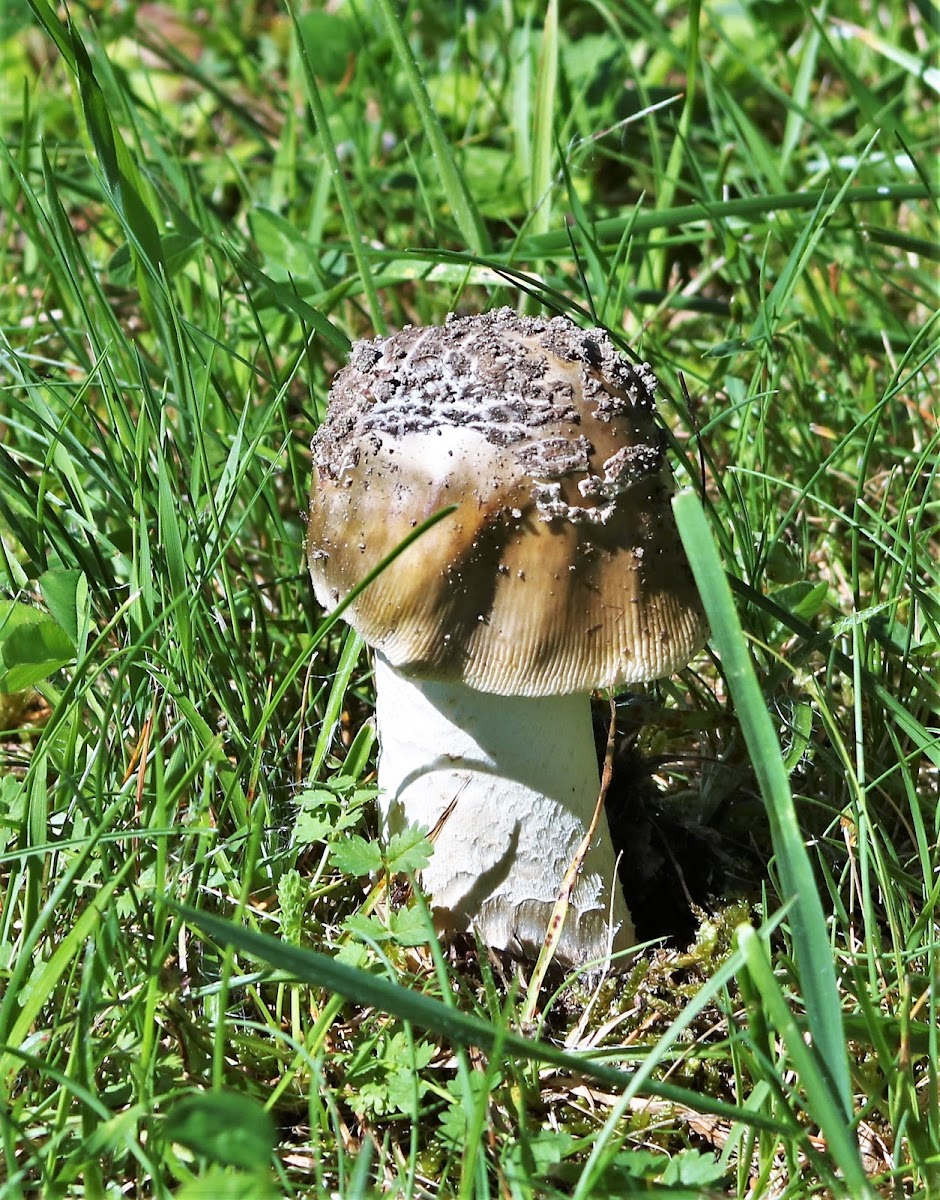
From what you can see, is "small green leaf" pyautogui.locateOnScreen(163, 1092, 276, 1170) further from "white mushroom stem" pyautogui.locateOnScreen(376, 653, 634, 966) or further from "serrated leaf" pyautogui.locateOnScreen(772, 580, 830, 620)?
"serrated leaf" pyautogui.locateOnScreen(772, 580, 830, 620)

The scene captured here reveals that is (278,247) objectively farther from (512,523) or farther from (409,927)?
(409,927)

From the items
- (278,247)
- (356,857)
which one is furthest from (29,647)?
(278,247)

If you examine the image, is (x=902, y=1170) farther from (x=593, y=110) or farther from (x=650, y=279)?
(x=593, y=110)

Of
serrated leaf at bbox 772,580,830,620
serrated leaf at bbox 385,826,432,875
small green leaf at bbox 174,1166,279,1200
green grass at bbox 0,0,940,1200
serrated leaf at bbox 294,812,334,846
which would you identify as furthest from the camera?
serrated leaf at bbox 772,580,830,620

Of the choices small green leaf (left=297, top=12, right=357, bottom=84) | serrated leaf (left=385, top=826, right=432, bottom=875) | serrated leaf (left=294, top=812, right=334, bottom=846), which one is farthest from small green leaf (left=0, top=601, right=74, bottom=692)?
small green leaf (left=297, top=12, right=357, bottom=84)

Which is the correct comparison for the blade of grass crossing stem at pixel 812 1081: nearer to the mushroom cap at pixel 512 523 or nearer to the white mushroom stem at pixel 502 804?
the mushroom cap at pixel 512 523

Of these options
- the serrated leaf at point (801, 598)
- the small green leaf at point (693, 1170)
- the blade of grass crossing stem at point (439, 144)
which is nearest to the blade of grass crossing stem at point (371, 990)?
the small green leaf at point (693, 1170)
